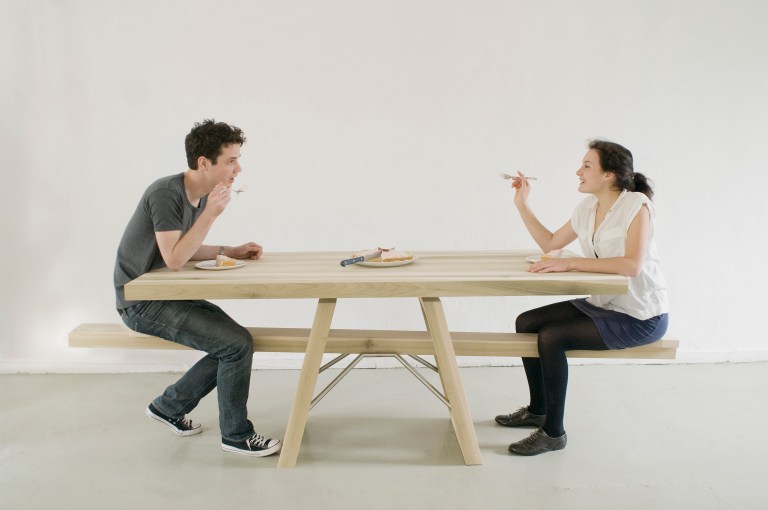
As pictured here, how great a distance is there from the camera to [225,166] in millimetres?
2717

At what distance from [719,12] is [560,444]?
252 cm

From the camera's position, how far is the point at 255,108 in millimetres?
A: 3697

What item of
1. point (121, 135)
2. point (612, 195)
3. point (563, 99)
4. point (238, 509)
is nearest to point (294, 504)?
point (238, 509)

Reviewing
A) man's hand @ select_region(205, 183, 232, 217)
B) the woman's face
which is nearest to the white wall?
the woman's face

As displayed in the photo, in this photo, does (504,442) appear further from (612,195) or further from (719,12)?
(719,12)

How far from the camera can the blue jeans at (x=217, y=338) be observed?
8.57ft

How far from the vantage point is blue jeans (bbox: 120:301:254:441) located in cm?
261

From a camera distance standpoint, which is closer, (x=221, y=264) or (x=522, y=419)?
(x=221, y=264)

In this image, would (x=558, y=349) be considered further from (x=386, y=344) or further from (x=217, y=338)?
(x=217, y=338)

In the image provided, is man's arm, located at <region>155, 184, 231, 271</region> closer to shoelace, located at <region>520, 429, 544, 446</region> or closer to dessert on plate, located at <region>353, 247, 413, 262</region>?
dessert on plate, located at <region>353, 247, 413, 262</region>

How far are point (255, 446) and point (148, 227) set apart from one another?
0.94 m

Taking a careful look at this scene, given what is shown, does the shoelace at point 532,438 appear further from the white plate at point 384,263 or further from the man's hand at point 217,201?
the man's hand at point 217,201

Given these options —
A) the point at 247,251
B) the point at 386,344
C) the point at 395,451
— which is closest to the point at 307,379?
the point at 386,344

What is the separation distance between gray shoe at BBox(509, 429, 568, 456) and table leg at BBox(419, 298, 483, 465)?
18 centimetres
